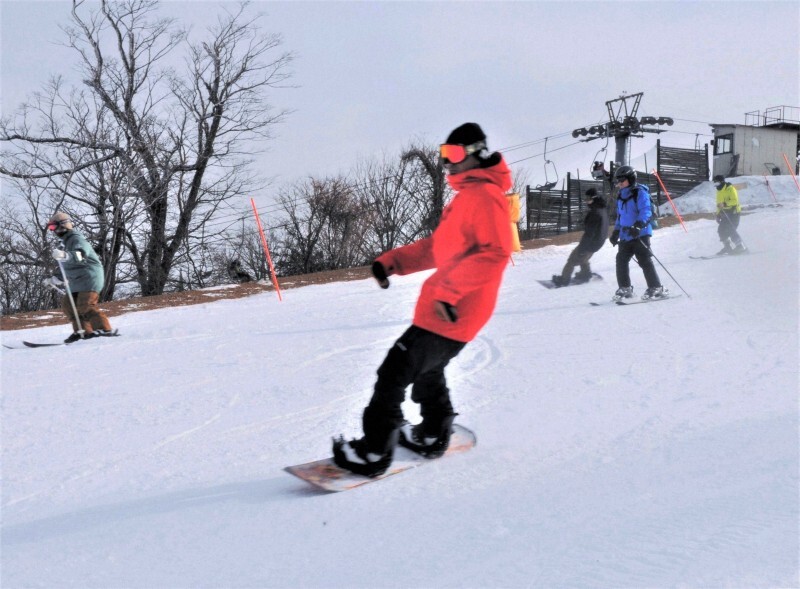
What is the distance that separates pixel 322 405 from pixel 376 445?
1.49 meters

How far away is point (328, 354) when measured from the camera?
6.42 meters

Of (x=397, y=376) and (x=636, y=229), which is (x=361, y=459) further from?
(x=636, y=229)

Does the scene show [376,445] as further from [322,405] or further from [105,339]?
[105,339]

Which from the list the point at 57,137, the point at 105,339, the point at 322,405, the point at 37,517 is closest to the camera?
the point at 37,517

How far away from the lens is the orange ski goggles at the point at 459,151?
10.3 feet

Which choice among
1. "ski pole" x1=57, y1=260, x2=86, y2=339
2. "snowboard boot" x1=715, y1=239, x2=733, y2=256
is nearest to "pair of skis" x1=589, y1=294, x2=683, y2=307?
"snowboard boot" x1=715, y1=239, x2=733, y2=256

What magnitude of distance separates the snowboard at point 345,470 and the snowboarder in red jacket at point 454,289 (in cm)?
4

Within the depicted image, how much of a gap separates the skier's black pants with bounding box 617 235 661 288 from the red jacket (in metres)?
5.99

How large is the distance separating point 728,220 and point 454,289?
1210cm

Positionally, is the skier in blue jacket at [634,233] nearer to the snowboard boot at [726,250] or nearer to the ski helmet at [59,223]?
the snowboard boot at [726,250]

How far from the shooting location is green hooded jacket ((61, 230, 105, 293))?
8.19 meters

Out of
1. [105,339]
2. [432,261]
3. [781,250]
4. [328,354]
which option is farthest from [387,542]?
[781,250]

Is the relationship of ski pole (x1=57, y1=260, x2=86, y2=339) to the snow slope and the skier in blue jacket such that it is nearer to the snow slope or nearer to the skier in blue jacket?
the snow slope

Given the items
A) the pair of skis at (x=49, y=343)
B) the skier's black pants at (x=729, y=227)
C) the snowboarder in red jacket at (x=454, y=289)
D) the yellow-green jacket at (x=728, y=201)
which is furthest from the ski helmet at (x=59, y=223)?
the yellow-green jacket at (x=728, y=201)
